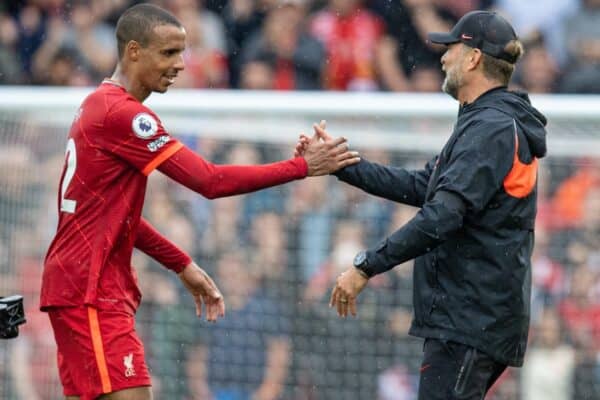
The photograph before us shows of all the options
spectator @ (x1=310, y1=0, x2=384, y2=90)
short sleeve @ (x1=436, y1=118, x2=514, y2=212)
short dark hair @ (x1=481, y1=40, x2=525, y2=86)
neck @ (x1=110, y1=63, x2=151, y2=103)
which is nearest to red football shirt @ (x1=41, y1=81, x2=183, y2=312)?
neck @ (x1=110, y1=63, x2=151, y2=103)

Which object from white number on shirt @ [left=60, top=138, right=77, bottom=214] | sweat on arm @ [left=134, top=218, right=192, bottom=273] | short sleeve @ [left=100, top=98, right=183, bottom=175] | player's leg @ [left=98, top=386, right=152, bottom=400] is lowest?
player's leg @ [left=98, top=386, right=152, bottom=400]

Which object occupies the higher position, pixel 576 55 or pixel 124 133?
pixel 576 55

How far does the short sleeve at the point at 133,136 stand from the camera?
555cm

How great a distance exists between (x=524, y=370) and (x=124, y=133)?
11.8ft

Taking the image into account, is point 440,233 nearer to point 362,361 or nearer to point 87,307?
point 87,307

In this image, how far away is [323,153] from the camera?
6.08 meters

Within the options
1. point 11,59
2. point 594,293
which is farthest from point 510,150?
point 11,59

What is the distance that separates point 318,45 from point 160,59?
495 centimetres

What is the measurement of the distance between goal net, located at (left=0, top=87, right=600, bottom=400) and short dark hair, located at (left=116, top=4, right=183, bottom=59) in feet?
7.73

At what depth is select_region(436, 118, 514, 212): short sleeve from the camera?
5488 mm

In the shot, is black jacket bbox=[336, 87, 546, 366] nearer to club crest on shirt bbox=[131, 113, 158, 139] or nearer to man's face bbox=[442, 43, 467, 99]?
man's face bbox=[442, 43, 467, 99]

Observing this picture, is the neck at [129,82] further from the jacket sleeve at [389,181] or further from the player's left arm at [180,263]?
the jacket sleeve at [389,181]

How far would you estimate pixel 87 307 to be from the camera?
18.1 ft

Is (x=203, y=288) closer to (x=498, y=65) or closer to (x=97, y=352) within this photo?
(x=97, y=352)
